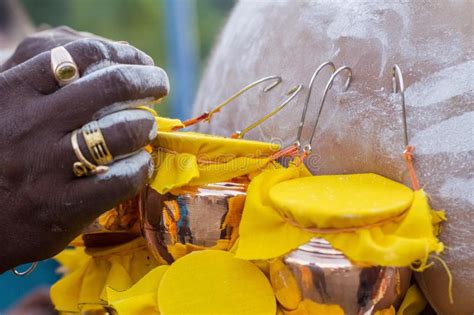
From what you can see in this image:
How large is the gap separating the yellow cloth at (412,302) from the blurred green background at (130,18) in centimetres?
427

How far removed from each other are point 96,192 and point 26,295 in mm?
1133

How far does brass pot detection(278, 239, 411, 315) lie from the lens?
1.80 ft

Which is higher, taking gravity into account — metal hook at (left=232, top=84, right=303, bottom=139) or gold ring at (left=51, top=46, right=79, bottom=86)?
gold ring at (left=51, top=46, right=79, bottom=86)

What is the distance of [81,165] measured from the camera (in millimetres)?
583

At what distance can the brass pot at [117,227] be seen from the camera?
2.45 feet

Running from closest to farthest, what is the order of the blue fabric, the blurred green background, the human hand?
the human hand < the blue fabric < the blurred green background

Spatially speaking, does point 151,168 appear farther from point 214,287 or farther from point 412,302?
point 412,302

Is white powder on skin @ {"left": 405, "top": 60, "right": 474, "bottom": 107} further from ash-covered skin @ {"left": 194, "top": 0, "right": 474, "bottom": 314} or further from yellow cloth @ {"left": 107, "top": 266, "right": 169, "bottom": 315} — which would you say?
yellow cloth @ {"left": 107, "top": 266, "right": 169, "bottom": 315}

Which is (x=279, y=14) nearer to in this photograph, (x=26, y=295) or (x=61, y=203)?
(x=61, y=203)

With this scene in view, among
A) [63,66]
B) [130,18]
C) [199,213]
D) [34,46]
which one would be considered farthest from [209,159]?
[130,18]

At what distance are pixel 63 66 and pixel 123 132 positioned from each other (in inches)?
3.2

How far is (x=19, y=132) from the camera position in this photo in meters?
0.60

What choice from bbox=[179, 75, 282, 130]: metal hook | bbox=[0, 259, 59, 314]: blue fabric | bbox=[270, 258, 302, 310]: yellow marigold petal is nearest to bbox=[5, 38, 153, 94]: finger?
bbox=[179, 75, 282, 130]: metal hook

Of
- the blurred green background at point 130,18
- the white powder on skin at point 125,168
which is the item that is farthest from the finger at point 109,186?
the blurred green background at point 130,18
